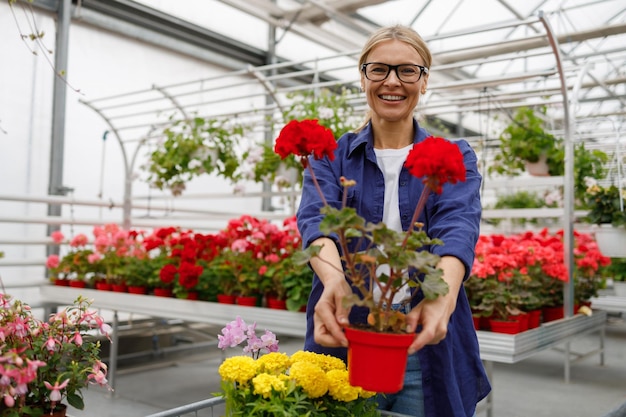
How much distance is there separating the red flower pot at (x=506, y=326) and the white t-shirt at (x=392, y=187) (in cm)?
171

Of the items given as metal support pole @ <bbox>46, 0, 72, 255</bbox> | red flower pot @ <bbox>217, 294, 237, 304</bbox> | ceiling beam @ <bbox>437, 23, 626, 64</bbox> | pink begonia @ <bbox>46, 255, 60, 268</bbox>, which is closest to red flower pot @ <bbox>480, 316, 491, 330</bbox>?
red flower pot @ <bbox>217, 294, 237, 304</bbox>

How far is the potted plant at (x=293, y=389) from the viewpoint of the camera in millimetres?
980

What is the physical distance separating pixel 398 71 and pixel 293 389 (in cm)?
58

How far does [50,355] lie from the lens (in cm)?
114

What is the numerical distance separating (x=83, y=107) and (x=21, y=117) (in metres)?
0.62

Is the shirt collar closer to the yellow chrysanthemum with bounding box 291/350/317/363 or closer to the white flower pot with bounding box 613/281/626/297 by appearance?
the yellow chrysanthemum with bounding box 291/350/317/363

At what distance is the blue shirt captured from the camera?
110 cm

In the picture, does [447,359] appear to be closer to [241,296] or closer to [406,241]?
[406,241]

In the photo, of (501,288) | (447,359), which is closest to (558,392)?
(501,288)

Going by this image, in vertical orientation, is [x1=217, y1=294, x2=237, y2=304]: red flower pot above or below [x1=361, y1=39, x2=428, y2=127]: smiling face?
below

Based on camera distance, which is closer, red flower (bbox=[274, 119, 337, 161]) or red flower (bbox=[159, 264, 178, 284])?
red flower (bbox=[274, 119, 337, 161])

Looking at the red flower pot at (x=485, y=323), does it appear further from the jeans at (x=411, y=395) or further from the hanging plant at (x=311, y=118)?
the jeans at (x=411, y=395)

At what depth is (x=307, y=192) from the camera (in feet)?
3.84

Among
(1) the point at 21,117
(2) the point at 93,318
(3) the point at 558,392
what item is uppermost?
(1) the point at 21,117
